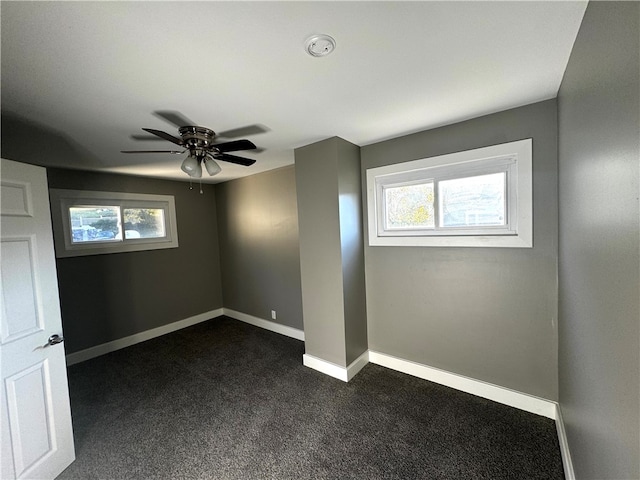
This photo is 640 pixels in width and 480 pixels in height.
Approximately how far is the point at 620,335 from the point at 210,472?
2.19 metres

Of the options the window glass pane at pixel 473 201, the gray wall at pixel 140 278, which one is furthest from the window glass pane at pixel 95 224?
the window glass pane at pixel 473 201

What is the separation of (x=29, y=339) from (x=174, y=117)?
167 centimetres

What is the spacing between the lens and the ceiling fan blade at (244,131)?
2.19 metres

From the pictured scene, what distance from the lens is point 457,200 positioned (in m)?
2.30

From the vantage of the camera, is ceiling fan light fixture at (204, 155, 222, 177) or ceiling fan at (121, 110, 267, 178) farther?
ceiling fan light fixture at (204, 155, 222, 177)

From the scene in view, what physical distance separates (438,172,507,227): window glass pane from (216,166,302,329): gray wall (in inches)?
74.7

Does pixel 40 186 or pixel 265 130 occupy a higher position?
pixel 265 130

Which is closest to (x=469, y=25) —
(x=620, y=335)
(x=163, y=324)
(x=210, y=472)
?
(x=620, y=335)

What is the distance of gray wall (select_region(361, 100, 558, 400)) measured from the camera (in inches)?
75.9

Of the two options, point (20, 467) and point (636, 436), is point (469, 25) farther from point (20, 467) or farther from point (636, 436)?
point (20, 467)

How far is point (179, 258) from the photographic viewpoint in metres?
4.23

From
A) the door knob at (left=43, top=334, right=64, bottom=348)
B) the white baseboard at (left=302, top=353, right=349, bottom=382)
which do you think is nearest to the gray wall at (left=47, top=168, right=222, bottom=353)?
the door knob at (left=43, top=334, right=64, bottom=348)

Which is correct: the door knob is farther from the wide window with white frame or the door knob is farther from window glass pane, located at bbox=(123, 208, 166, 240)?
the wide window with white frame

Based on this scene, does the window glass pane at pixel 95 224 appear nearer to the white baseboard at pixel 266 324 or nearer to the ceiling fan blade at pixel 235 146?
Answer: the white baseboard at pixel 266 324
